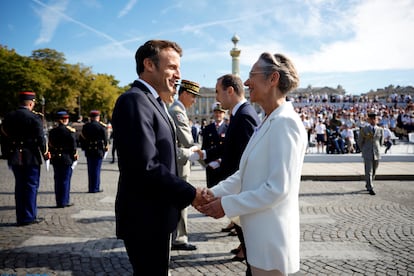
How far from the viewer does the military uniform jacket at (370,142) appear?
8.87 metres

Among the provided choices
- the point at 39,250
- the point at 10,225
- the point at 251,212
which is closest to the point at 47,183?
the point at 10,225

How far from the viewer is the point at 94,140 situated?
29.5 ft

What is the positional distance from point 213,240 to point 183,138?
196 centimetres

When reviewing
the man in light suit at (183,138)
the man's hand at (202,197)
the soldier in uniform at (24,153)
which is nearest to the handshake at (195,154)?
the man in light suit at (183,138)

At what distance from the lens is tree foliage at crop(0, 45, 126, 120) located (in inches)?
1639

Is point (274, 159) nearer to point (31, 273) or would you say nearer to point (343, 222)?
point (31, 273)

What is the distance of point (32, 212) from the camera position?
5.72 metres

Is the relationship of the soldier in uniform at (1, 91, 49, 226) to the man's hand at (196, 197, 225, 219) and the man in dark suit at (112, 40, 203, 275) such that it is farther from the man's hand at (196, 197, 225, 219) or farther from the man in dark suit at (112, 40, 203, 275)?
the man's hand at (196, 197, 225, 219)

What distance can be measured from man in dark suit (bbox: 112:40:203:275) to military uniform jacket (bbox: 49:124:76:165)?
570cm

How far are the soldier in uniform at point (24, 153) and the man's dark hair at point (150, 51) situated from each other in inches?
175

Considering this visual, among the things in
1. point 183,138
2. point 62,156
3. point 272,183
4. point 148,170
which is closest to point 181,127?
point 183,138

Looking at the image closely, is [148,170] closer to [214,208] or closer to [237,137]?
[214,208]

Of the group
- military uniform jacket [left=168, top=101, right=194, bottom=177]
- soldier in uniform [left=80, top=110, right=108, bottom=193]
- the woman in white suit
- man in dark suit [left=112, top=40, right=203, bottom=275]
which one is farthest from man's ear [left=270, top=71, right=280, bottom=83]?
soldier in uniform [left=80, top=110, right=108, bottom=193]

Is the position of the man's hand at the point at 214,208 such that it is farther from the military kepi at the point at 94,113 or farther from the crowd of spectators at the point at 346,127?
the crowd of spectators at the point at 346,127
